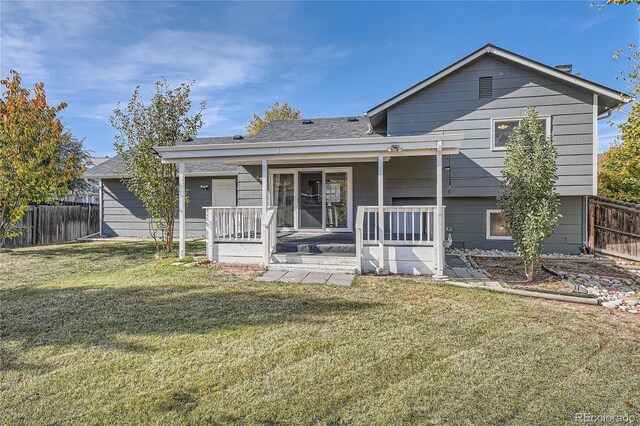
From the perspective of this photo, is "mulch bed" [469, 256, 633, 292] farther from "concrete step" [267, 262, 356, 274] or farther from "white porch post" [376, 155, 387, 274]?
"concrete step" [267, 262, 356, 274]

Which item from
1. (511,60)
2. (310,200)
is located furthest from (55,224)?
(511,60)

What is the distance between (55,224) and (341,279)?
1186cm

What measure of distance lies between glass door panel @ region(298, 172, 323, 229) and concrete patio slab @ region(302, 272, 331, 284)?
10.8ft

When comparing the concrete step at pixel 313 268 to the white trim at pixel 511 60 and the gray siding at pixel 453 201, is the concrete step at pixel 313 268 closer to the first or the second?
the gray siding at pixel 453 201

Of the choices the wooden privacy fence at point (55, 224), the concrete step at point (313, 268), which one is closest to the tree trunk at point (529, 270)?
the concrete step at point (313, 268)

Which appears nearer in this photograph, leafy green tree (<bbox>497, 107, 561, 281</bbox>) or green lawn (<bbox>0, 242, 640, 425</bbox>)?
green lawn (<bbox>0, 242, 640, 425</bbox>)

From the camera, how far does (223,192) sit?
1338 centimetres

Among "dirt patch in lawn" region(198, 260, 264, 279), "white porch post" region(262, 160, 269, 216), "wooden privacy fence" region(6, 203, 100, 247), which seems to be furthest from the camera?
"wooden privacy fence" region(6, 203, 100, 247)

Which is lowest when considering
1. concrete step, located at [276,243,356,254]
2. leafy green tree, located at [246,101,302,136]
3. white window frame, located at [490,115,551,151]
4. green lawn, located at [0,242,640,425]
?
green lawn, located at [0,242,640,425]

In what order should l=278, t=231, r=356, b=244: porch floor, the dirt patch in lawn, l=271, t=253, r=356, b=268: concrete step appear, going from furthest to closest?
l=278, t=231, r=356, b=244: porch floor
l=271, t=253, r=356, b=268: concrete step
the dirt patch in lawn

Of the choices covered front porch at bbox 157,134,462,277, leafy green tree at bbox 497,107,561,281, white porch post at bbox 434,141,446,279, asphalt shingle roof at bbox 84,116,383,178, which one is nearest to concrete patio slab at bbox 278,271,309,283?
covered front porch at bbox 157,134,462,277

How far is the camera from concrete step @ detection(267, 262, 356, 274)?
6785 mm

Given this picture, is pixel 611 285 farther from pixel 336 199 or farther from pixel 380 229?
pixel 336 199

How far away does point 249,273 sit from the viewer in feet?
22.0
